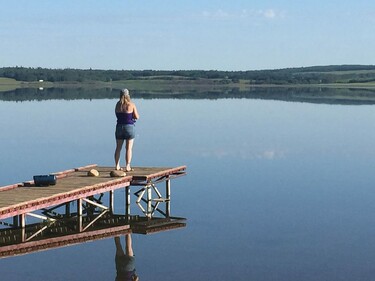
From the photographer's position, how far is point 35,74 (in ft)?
546

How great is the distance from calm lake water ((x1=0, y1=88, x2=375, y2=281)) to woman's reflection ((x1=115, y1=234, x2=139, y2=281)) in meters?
0.11

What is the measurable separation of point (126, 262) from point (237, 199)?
20.4ft

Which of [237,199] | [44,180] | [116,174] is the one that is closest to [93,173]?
[116,174]

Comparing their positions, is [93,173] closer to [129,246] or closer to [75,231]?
[75,231]

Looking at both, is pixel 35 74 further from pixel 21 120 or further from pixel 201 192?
pixel 201 192

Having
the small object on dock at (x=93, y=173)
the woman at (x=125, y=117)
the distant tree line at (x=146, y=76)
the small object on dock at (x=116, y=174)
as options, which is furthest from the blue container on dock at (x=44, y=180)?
the distant tree line at (x=146, y=76)

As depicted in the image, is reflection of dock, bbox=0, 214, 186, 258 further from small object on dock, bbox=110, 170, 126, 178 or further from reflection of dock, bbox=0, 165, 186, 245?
small object on dock, bbox=110, 170, 126, 178

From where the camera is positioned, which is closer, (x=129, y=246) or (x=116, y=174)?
(x=129, y=246)

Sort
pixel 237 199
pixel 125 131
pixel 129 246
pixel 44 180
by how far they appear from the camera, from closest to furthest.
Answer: pixel 129 246, pixel 44 180, pixel 125 131, pixel 237 199

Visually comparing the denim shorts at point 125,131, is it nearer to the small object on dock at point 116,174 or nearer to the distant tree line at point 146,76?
the small object on dock at point 116,174

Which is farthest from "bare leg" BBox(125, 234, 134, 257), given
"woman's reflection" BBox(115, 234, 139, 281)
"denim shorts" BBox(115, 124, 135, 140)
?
"denim shorts" BBox(115, 124, 135, 140)

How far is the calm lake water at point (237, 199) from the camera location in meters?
13.3

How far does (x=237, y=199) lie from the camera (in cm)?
1941

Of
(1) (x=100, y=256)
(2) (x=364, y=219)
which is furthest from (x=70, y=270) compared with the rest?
(2) (x=364, y=219)
